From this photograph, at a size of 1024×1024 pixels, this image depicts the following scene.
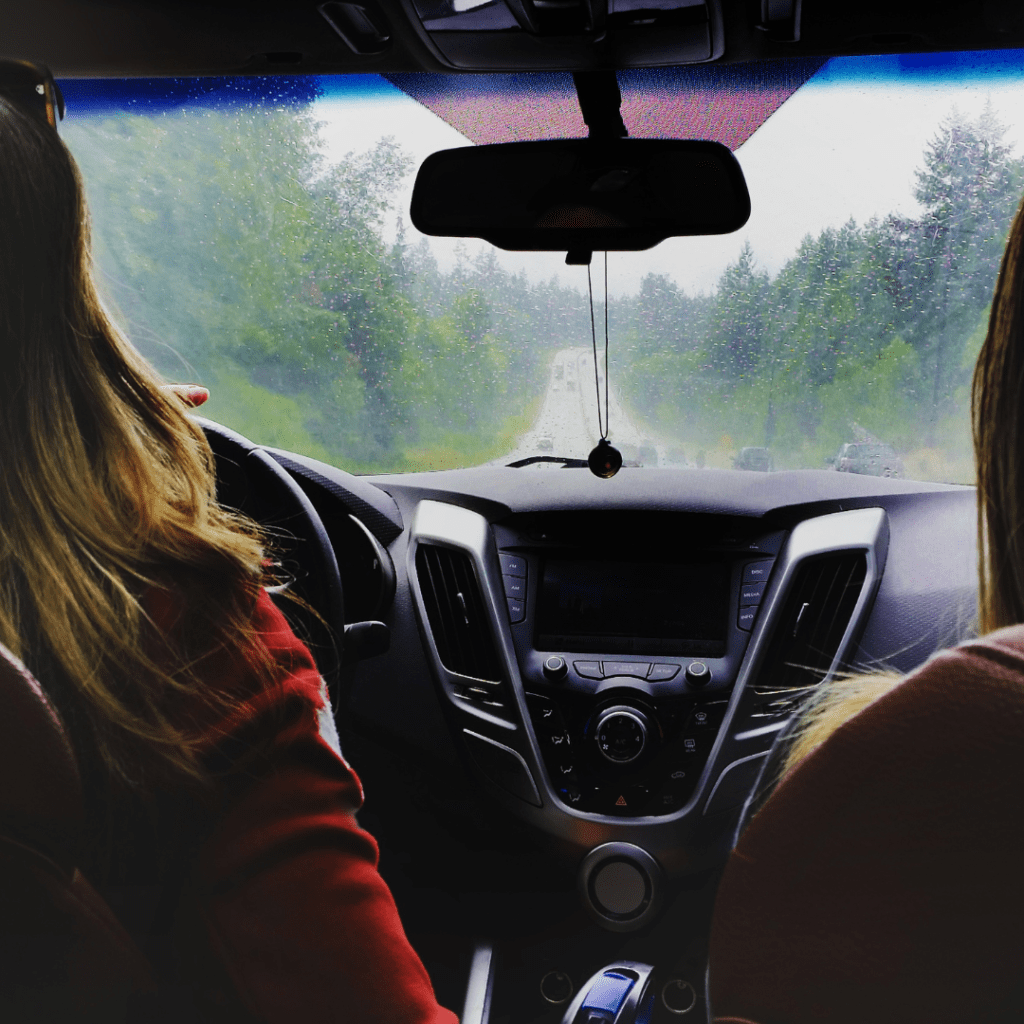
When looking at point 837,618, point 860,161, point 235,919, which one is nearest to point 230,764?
point 235,919

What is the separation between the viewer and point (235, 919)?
49.9 inches

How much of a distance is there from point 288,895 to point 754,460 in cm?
103

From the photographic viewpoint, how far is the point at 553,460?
1.71 meters

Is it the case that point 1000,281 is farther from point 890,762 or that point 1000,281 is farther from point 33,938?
point 33,938

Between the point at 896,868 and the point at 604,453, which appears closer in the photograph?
the point at 896,868

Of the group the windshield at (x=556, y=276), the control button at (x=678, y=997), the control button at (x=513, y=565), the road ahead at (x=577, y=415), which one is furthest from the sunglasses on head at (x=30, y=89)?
the control button at (x=678, y=997)

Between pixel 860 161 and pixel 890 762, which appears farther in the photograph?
pixel 860 161

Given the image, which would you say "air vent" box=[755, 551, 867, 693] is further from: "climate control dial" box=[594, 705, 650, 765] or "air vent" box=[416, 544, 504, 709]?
"air vent" box=[416, 544, 504, 709]

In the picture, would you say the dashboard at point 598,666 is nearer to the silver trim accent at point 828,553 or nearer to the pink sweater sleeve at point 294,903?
A: the silver trim accent at point 828,553

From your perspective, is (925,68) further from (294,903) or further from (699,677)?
(294,903)

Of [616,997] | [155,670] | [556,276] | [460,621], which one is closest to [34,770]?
[155,670]

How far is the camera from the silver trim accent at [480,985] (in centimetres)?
164

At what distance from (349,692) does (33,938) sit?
688mm

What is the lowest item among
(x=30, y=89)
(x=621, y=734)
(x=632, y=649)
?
(x=621, y=734)
